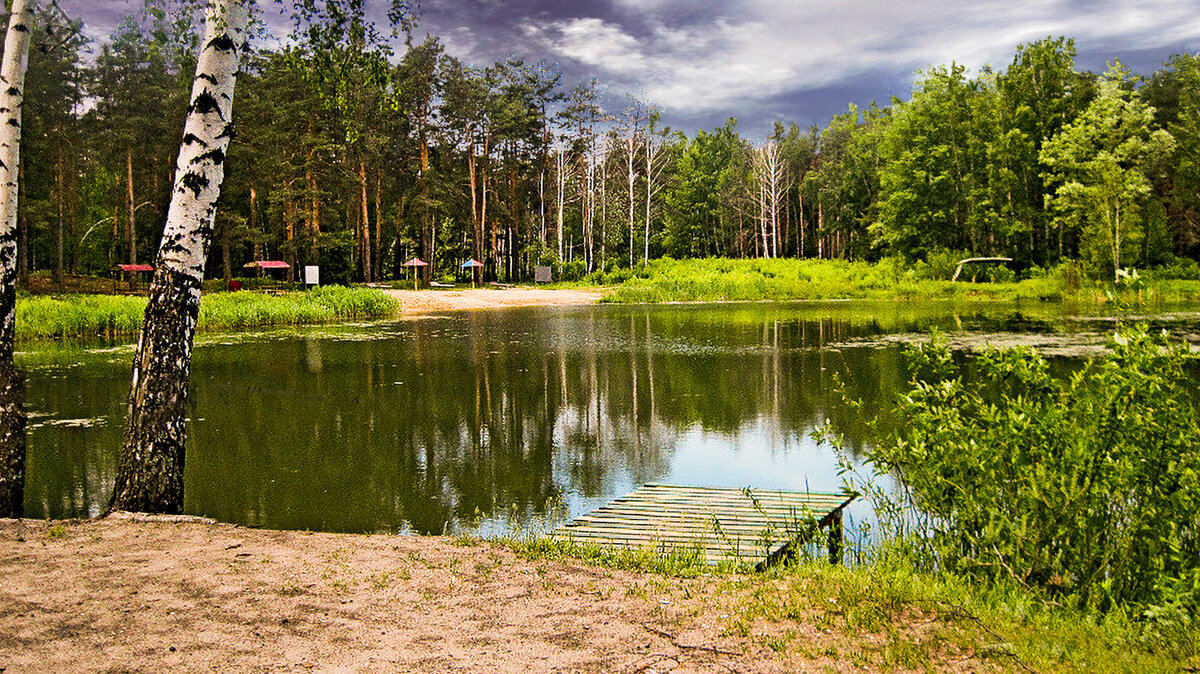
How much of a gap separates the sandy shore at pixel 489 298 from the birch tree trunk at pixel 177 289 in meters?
29.7

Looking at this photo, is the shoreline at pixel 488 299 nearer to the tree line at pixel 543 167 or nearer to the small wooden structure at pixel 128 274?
the tree line at pixel 543 167

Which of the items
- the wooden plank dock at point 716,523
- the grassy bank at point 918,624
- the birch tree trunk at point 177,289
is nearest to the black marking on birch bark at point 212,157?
the birch tree trunk at point 177,289

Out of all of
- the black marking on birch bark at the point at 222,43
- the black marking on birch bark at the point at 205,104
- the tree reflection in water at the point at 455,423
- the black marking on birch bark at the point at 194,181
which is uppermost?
the black marking on birch bark at the point at 222,43

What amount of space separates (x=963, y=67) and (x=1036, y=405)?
170 feet

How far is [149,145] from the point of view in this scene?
47562mm

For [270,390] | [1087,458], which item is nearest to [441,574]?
[1087,458]

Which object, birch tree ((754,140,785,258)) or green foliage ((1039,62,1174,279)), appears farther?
birch tree ((754,140,785,258))

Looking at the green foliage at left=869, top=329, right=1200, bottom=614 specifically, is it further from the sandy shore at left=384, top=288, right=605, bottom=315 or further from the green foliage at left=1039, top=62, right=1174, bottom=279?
the green foliage at left=1039, top=62, right=1174, bottom=279

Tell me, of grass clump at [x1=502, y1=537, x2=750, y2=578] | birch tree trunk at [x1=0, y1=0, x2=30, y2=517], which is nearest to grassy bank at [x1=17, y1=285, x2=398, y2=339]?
birch tree trunk at [x1=0, y1=0, x2=30, y2=517]

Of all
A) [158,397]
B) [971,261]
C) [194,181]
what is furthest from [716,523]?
[971,261]

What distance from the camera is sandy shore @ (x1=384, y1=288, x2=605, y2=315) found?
3849 centimetres

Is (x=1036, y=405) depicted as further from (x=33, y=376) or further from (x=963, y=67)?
(x=963, y=67)

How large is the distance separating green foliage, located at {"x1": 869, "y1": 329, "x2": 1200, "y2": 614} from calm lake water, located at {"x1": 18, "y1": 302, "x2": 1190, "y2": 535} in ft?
6.64

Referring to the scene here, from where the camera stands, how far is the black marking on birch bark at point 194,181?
20.0 feet
